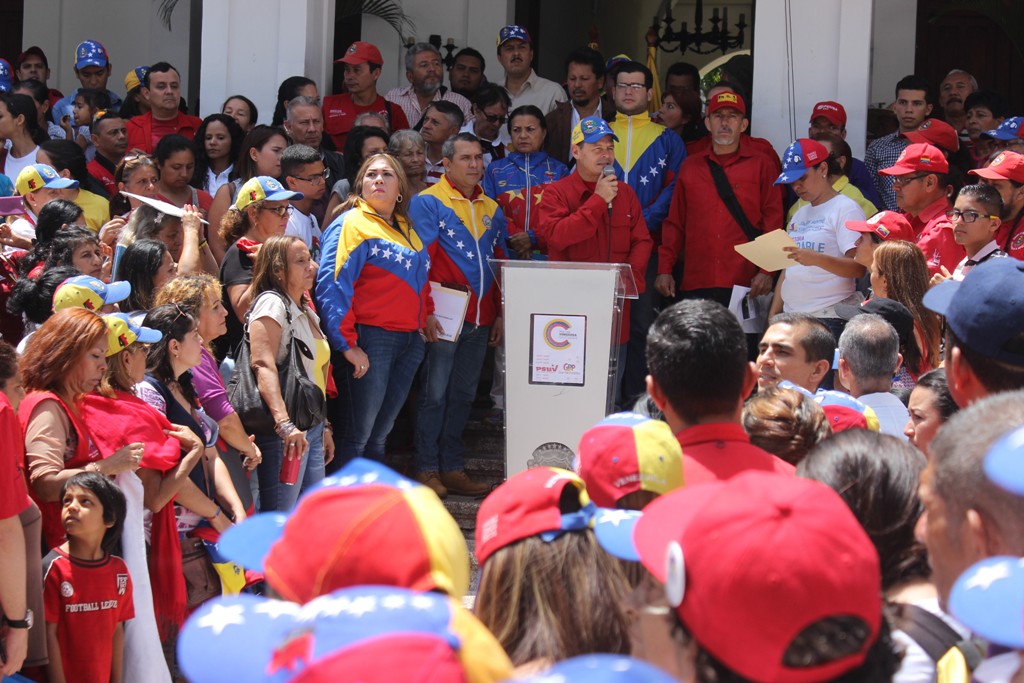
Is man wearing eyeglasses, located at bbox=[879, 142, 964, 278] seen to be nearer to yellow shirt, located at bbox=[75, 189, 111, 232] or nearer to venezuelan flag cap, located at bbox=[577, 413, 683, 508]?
venezuelan flag cap, located at bbox=[577, 413, 683, 508]

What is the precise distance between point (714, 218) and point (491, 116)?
1883 millimetres

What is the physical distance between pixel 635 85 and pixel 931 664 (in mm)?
6071

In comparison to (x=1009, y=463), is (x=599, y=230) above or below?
above

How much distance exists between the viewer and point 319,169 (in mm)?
7203

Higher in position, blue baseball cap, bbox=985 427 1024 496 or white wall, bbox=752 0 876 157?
white wall, bbox=752 0 876 157

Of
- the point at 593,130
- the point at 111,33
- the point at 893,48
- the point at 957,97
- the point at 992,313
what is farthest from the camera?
the point at 111,33

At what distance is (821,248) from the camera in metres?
7.12

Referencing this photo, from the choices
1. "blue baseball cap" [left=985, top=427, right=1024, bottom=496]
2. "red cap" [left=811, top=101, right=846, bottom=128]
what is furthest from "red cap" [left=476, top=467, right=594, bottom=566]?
"red cap" [left=811, top=101, right=846, bottom=128]

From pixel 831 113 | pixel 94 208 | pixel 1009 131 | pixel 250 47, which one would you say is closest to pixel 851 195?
pixel 831 113

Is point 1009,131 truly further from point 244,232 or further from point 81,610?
point 81,610

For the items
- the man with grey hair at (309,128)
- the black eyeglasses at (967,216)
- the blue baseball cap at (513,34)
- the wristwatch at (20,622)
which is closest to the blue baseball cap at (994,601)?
the wristwatch at (20,622)

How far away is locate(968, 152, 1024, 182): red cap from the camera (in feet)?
20.6

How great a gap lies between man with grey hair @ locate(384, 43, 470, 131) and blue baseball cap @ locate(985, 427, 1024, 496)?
7.56 metres

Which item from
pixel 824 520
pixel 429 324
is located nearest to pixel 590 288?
pixel 429 324
